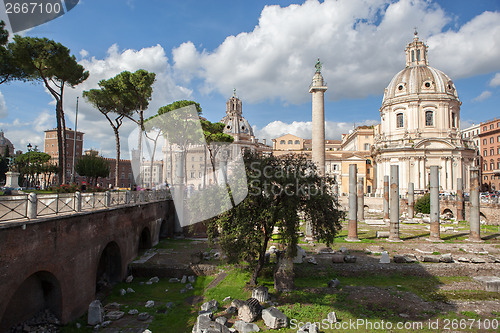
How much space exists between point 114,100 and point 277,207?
68.2ft

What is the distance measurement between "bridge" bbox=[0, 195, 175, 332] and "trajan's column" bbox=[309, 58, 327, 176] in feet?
47.7

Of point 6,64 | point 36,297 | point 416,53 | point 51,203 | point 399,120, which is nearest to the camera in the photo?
point 51,203

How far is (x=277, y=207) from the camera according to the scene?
11.2 meters

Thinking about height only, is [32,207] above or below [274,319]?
above

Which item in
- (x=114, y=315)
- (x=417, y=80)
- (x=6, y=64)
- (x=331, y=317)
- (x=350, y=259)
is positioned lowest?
(x=114, y=315)

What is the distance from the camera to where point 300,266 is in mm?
14445

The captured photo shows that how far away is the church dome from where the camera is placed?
164 ft

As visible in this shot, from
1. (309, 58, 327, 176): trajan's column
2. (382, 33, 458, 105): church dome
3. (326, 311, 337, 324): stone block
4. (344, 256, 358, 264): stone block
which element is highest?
(382, 33, 458, 105): church dome

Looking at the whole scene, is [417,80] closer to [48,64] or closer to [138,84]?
[138,84]

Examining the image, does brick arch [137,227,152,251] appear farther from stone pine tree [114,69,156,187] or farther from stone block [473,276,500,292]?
stone block [473,276,500,292]

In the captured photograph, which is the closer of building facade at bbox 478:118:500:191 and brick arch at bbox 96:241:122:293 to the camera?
brick arch at bbox 96:241:122:293

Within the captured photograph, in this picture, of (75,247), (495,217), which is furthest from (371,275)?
(495,217)

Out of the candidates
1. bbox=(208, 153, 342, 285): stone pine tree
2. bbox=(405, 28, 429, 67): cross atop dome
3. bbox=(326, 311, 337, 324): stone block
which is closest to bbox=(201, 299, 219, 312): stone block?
bbox=(208, 153, 342, 285): stone pine tree

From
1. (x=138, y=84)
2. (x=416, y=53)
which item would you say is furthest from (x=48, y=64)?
(x=416, y=53)
